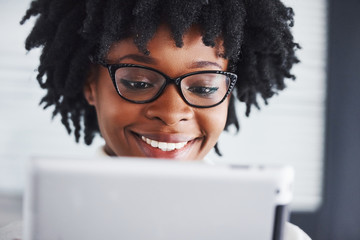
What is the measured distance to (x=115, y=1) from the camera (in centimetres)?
92

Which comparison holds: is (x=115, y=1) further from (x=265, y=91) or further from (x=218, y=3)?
(x=265, y=91)

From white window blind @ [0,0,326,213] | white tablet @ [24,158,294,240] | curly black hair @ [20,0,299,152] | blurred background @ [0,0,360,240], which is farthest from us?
blurred background @ [0,0,360,240]

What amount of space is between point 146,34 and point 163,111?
185 mm

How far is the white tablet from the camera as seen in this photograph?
0.46 m

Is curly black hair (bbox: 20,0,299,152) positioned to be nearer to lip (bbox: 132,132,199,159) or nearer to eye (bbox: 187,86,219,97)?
eye (bbox: 187,86,219,97)

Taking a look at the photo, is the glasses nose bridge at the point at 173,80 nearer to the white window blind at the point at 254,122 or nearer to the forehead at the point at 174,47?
the forehead at the point at 174,47

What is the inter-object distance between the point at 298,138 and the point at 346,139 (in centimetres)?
27

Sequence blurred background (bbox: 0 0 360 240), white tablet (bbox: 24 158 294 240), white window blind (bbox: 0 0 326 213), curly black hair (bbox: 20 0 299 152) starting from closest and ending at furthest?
white tablet (bbox: 24 158 294 240) → curly black hair (bbox: 20 0 299 152) → white window blind (bbox: 0 0 326 213) → blurred background (bbox: 0 0 360 240)

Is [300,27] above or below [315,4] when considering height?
below

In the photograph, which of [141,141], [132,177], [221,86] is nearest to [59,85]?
[141,141]

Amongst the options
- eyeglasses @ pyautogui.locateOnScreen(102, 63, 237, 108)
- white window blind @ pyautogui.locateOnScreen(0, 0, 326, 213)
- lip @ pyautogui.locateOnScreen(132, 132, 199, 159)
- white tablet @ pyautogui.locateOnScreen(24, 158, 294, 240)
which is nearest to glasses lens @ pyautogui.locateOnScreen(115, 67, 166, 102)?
eyeglasses @ pyautogui.locateOnScreen(102, 63, 237, 108)

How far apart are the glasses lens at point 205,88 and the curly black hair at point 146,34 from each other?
63 millimetres

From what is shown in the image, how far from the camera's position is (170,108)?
896 millimetres

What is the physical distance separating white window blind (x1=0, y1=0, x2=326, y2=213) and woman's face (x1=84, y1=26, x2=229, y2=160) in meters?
0.97
